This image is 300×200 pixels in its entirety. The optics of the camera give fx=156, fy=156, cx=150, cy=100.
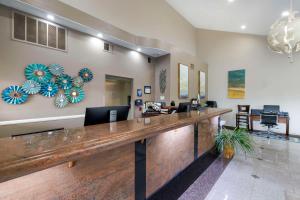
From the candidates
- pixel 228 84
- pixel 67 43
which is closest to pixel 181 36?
pixel 228 84

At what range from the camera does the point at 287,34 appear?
3.05 metres

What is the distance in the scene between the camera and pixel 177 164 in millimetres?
1909

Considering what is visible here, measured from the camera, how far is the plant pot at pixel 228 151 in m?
3.20

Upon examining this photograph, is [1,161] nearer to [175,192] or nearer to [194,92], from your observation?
[175,192]

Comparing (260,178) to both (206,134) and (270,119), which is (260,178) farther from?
(270,119)

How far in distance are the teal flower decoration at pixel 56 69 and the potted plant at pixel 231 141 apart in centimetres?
380

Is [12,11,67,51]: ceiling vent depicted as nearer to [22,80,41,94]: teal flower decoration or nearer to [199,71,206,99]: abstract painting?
[22,80,41,94]: teal flower decoration

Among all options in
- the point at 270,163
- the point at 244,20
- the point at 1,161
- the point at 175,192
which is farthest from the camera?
the point at 244,20

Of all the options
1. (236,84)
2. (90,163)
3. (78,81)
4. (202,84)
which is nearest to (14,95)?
(78,81)

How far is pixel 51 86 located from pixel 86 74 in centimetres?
90

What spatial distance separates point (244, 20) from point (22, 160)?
7.14m

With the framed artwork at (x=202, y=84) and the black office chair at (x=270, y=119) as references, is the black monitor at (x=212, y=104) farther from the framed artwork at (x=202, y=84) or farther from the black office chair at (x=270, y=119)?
the black office chair at (x=270, y=119)

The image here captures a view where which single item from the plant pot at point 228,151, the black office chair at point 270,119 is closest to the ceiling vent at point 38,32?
the plant pot at point 228,151

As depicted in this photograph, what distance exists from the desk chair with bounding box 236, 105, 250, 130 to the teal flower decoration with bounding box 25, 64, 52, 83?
6974 millimetres
